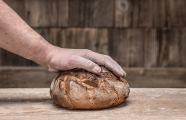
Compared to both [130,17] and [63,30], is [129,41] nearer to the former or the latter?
[130,17]

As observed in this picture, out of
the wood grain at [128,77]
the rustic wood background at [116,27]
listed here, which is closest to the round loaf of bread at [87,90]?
the wood grain at [128,77]

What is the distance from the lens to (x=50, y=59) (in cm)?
121

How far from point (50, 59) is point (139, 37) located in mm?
1501

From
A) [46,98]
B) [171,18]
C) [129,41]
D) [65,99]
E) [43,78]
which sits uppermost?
[171,18]

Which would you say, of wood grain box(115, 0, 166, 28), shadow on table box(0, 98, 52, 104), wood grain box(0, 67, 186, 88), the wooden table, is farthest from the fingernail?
wood grain box(115, 0, 166, 28)

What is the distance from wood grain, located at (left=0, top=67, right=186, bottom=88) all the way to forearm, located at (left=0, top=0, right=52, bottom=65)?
3.78 feet

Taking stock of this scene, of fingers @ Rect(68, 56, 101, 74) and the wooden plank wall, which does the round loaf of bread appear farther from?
the wooden plank wall

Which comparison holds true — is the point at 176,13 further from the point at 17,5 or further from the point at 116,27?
the point at 17,5

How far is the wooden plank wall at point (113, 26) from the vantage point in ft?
7.89

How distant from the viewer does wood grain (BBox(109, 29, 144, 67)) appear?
2.43m

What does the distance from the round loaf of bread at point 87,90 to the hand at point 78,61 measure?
0.13 feet

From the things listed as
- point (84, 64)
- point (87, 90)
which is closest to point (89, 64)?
point (84, 64)

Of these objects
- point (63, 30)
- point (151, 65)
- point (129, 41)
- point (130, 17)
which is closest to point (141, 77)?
point (151, 65)

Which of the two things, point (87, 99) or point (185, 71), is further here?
point (185, 71)
